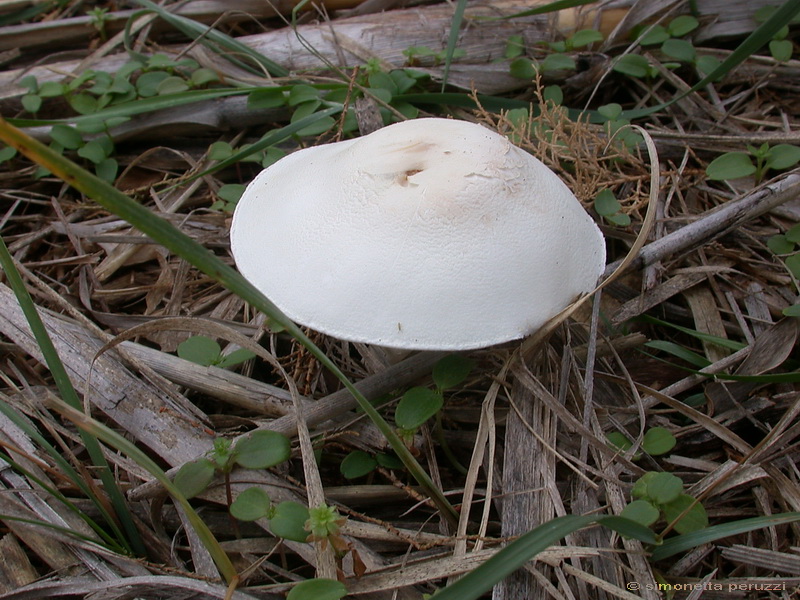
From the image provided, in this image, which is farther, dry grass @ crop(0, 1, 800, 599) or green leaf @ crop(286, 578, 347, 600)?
dry grass @ crop(0, 1, 800, 599)

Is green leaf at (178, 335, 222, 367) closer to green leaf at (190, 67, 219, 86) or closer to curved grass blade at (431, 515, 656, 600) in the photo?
curved grass blade at (431, 515, 656, 600)

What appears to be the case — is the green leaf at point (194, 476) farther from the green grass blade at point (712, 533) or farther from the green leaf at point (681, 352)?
the green leaf at point (681, 352)

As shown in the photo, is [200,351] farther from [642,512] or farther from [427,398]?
[642,512]

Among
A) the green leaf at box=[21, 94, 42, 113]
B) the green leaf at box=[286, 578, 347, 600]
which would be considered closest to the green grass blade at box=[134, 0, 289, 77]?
the green leaf at box=[21, 94, 42, 113]

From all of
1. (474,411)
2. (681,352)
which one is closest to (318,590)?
(474,411)

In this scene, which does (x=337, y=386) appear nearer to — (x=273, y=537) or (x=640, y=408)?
(x=273, y=537)

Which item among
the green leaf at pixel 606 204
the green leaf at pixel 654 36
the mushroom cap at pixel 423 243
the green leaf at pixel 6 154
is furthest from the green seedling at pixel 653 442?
the green leaf at pixel 6 154
